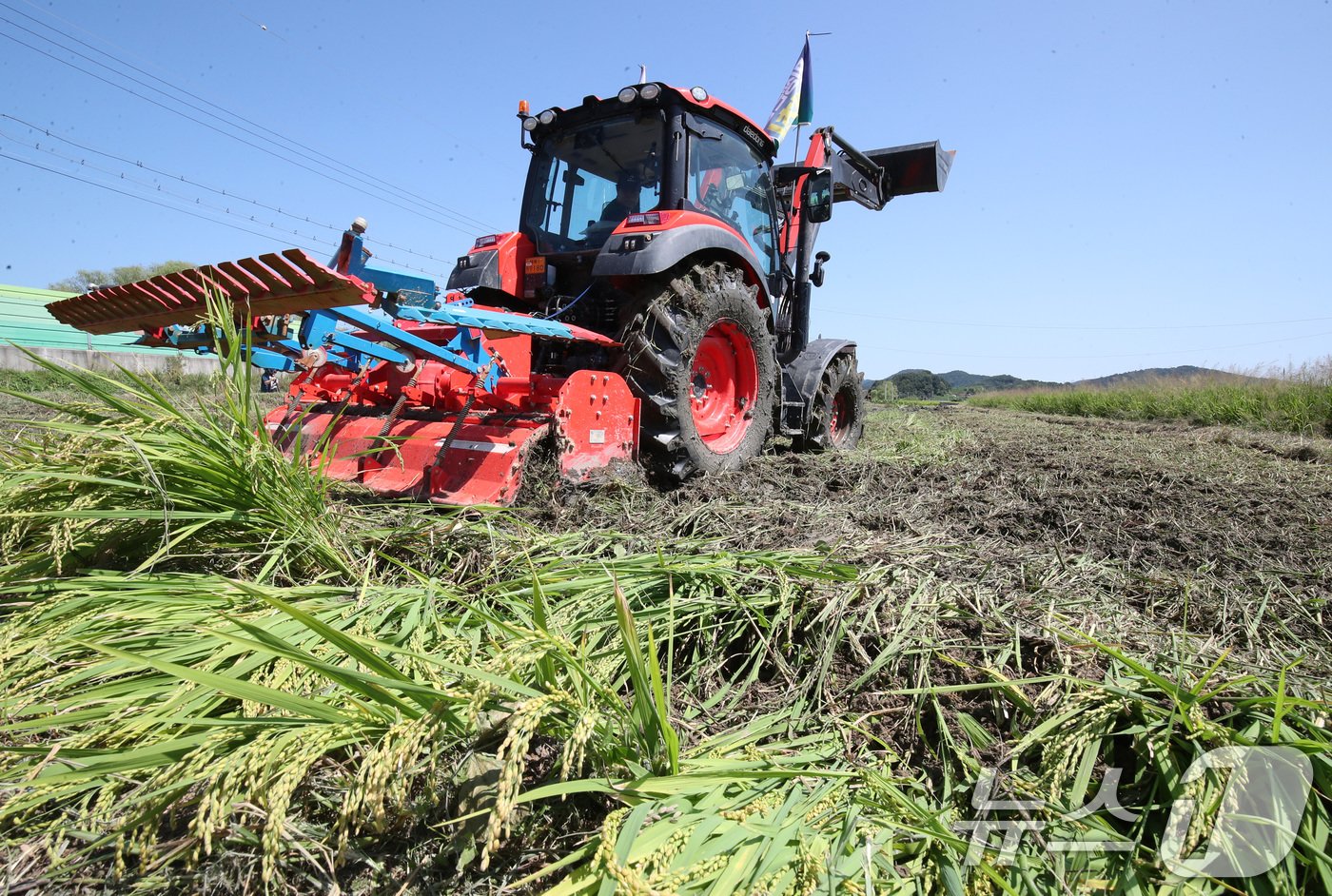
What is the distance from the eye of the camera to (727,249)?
4.36 meters

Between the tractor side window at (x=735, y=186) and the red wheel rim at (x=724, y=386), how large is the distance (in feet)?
3.03

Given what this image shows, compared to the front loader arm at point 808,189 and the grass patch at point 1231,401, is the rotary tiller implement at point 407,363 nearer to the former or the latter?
the front loader arm at point 808,189

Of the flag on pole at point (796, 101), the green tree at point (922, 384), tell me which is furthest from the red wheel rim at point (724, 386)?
the green tree at point (922, 384)

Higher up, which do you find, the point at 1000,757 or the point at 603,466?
the point at 603,466

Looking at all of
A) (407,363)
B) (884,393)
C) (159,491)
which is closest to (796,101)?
(407,363)

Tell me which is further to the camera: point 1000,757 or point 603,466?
point 603,466

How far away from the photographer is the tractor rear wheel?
12.2 feet

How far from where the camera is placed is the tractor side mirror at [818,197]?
5.46m

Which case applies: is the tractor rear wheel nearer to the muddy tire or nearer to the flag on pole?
the muddy tire

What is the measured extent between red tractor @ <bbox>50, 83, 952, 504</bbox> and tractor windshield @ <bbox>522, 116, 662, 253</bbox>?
0.05ft

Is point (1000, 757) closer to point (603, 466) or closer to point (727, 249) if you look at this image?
point (603, 466)

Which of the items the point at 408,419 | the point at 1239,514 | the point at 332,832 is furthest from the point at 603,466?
the point at 1239,514

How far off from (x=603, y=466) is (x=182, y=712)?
227 centimetres

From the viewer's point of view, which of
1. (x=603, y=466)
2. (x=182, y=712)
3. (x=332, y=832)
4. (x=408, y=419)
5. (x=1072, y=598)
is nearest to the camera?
(x=332, y=832)
